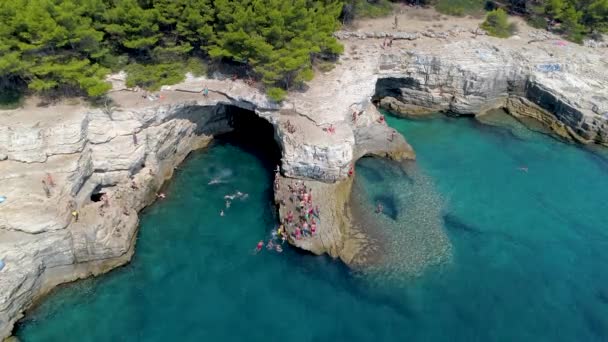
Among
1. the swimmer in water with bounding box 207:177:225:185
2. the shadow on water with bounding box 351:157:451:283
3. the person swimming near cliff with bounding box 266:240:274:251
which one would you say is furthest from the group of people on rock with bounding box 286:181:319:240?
the swimmer in water with bounding box 207:177:225:185

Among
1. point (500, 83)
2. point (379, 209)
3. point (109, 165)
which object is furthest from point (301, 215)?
point (500, 83)

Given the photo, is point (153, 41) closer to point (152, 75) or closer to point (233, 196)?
point (152, 75)

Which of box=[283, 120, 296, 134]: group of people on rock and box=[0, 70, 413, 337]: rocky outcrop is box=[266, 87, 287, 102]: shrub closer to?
box=[0, 70, 413, 337]: rocky outcrop

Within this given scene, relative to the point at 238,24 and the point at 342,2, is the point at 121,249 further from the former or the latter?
the point at 342,2

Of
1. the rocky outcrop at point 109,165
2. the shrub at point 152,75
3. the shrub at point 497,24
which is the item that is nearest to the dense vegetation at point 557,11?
the shrub at point 497,24

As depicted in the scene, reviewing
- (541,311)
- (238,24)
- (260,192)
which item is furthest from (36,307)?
(541,311)

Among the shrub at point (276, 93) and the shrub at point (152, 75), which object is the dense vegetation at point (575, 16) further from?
the shrub at point (152, 75)
